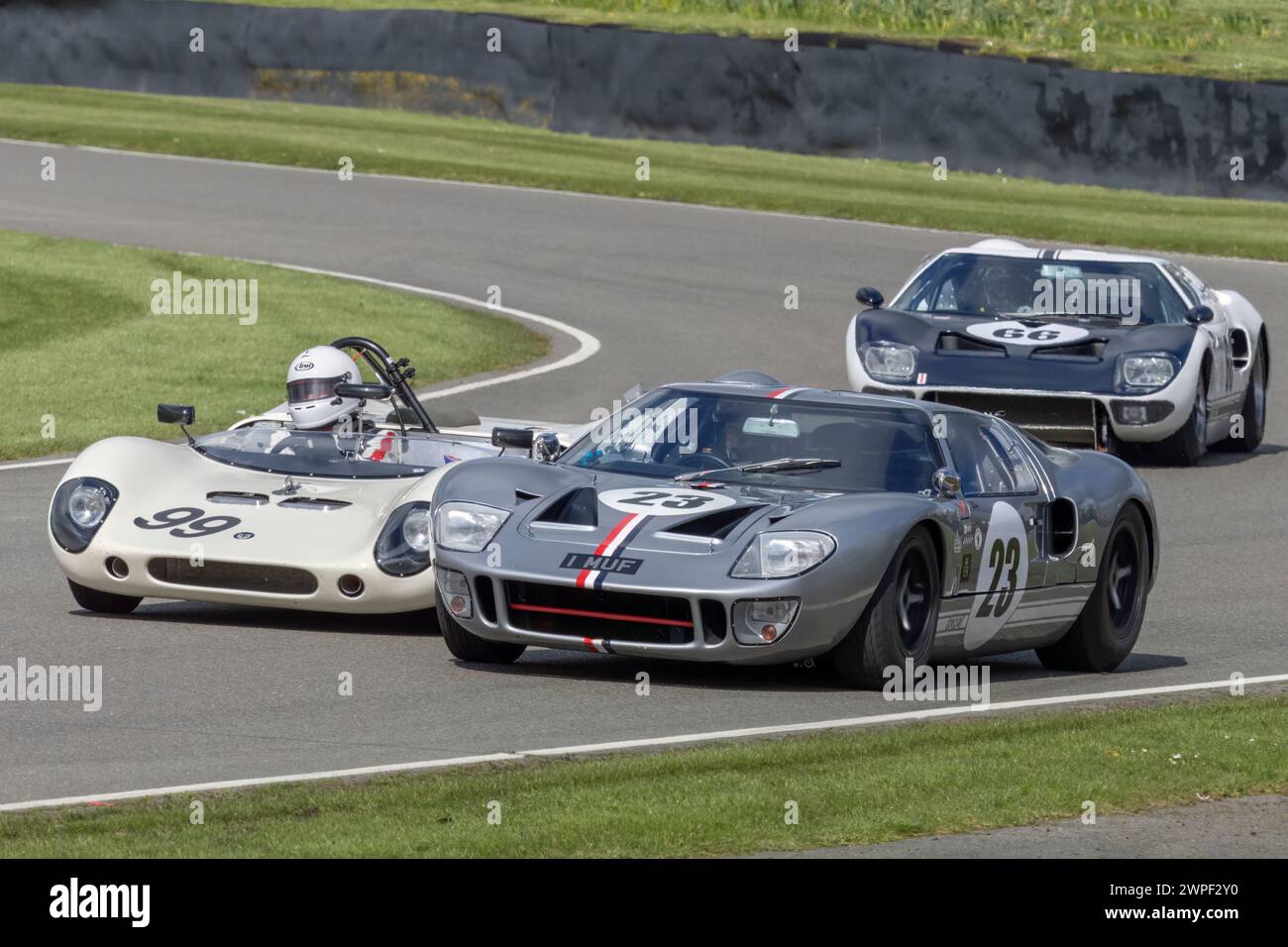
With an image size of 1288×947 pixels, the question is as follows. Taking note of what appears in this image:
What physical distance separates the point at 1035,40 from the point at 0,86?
14496mm

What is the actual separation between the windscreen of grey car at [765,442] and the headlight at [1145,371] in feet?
20.8

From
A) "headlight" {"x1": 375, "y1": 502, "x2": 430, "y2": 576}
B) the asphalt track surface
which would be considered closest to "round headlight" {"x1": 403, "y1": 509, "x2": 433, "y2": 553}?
"headlight" {"x1": 375, "y1": 502, "x2": 430, "y2": 576}

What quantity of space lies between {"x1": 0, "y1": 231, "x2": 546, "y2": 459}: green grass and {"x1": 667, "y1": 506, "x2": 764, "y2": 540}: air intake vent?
7.38 metres

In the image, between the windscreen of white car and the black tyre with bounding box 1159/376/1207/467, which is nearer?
the windscreen of white car

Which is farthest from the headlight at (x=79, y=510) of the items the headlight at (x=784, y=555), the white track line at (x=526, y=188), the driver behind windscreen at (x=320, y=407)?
the white track line at (x=526, y=188)

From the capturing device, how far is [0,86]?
35781mm

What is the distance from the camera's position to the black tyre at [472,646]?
9711mm

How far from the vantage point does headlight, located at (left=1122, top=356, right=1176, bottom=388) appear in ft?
53.2

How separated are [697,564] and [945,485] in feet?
3.86

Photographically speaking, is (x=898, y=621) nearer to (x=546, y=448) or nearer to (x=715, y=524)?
(x=715, y=524)

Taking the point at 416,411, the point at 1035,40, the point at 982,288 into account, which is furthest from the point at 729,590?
the point at 1035,40

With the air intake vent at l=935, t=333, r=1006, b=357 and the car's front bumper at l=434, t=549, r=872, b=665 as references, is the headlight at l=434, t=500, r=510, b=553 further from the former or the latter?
the air intake vent at l=935, t=333, r=1006, b=357

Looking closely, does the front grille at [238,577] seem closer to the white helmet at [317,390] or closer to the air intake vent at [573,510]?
the white helmet at [317,390]
